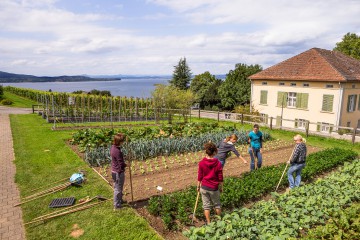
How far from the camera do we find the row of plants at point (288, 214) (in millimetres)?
5055

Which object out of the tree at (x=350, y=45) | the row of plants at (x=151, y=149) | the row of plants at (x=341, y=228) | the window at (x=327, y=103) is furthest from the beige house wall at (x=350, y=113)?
the row of plants at (x=341, y=228)

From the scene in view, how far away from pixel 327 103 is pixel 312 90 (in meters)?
1.78

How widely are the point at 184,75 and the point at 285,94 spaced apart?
3675 cm

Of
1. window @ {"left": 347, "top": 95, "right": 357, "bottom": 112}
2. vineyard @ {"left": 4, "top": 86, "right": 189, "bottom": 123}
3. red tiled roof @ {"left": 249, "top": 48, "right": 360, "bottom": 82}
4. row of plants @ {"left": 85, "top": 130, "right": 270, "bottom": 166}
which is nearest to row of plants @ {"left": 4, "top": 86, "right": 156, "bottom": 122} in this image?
vineyard @ {"left": 4, "top": 86, "right": 189, "bottom": 123}

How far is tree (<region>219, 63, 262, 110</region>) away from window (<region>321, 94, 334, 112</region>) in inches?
880

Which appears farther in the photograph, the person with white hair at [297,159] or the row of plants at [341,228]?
the person with white hair at [297,159]

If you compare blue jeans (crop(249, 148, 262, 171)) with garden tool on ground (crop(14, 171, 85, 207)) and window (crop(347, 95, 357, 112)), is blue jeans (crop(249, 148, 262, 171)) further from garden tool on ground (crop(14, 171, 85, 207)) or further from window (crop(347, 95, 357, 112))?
window (crop(347, 95, 357, 112))

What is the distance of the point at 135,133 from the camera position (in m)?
14.3

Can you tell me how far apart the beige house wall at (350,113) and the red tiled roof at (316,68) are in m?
0.79

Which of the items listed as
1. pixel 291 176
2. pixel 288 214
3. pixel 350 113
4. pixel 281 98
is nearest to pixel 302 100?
pixel 281 98

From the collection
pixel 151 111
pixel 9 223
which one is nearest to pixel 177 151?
pixel 9 223

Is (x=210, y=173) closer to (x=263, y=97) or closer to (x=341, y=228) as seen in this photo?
(x=341, y=228)

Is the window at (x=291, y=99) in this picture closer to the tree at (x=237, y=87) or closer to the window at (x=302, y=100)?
the window at (x=302, y=100)

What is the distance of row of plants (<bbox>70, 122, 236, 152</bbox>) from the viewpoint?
12.4 meters
